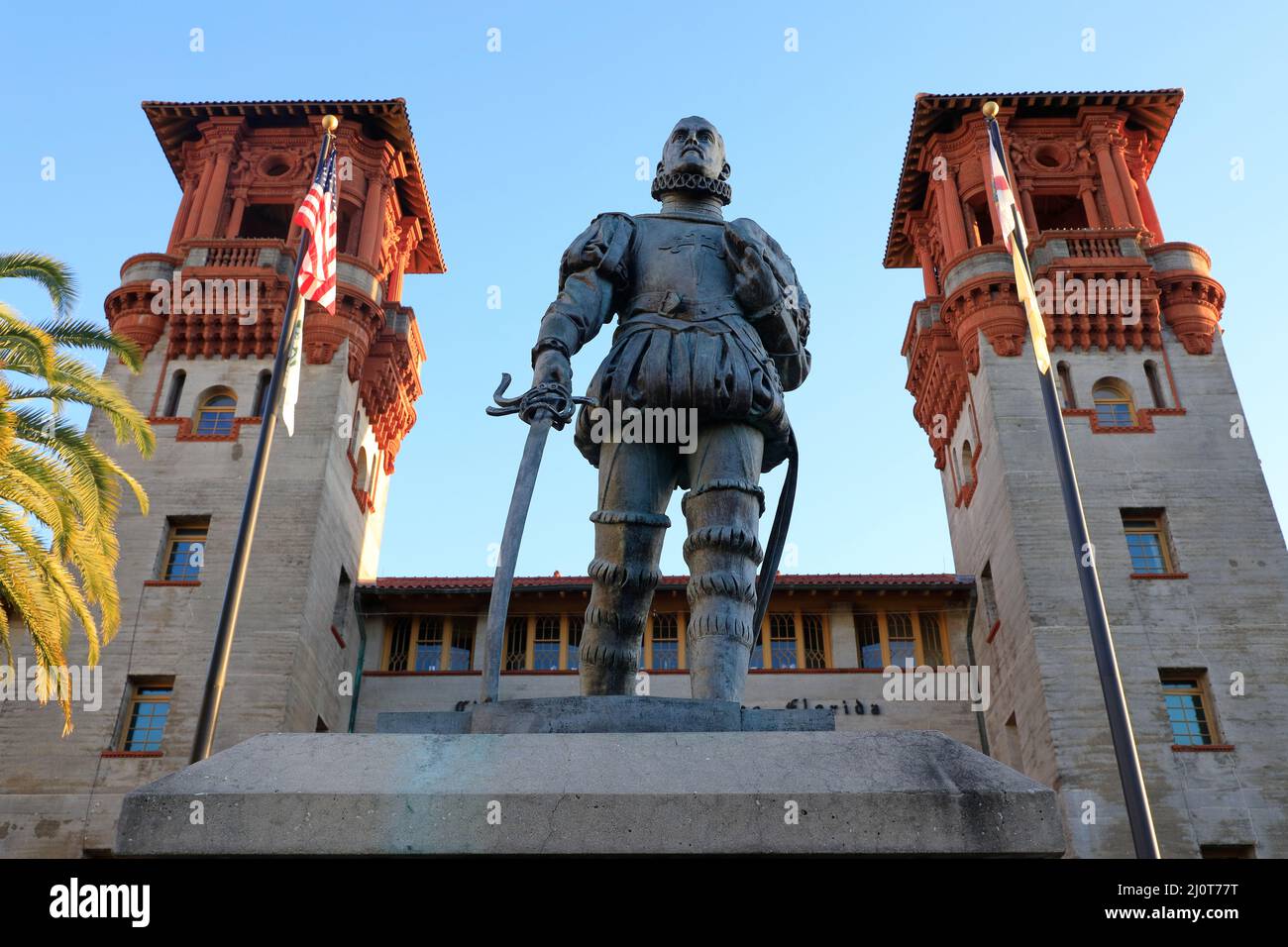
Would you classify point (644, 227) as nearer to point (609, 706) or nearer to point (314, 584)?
point (609, 706)

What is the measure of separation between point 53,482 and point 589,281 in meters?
11.5

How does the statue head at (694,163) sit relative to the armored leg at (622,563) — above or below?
above

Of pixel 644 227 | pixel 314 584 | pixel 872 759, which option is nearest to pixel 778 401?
pixel 644 227

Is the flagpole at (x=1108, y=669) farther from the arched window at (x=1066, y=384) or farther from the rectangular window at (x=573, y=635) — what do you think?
the rectangular window at (x=573, y=635)

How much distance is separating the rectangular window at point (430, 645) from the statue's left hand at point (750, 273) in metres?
23.1

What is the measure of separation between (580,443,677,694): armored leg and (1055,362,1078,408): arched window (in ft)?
78.3

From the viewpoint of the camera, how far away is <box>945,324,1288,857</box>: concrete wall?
21.9 meters

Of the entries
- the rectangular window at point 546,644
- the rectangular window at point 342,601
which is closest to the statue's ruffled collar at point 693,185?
the rectangular window at point 546,644

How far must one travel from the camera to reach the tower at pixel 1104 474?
2238 cm

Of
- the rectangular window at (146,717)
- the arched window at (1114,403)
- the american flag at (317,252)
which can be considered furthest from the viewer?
the arched window at (1114,403)

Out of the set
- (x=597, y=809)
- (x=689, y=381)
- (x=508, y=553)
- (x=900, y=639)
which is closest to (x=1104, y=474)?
(x=900, y=639)

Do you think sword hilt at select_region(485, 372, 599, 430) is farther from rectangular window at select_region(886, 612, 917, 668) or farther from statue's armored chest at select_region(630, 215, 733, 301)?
rectangular window at select_region(886, 612, 917, 668)
